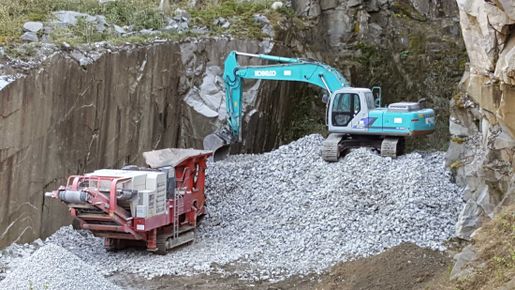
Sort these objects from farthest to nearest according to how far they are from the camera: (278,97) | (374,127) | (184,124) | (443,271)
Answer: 1. (278,97)
2. (184,124)
3. (374,127)
4. (443,271)

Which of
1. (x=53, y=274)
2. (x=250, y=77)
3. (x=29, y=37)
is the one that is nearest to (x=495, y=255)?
(x=53, y=274)

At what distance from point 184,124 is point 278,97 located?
11.8ft

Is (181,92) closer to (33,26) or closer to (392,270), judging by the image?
(33,26)

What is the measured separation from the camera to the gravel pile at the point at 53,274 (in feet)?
30.7

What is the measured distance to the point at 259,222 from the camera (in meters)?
13.7

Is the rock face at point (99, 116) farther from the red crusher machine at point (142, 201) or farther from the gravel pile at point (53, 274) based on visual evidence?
the gravel pile at point (53, 274)

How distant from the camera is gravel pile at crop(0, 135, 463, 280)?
1209 centimetres

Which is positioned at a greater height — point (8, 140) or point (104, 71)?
point (104, 71)

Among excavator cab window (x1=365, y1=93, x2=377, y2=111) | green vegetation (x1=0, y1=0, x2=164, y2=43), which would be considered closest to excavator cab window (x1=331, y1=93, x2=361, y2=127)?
excavator cab window (x1=365, y1=93, x2=377, y2=111)

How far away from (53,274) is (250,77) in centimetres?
815

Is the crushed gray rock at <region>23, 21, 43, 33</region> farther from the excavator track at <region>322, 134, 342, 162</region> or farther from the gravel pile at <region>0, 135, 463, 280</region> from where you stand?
the excavator track at <region>322, 134, 342, 162</region>

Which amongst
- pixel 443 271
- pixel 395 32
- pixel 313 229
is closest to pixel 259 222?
pixel 313 229

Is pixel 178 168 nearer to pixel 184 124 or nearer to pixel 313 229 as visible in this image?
pixel 313 229

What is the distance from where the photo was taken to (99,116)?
579 inches
